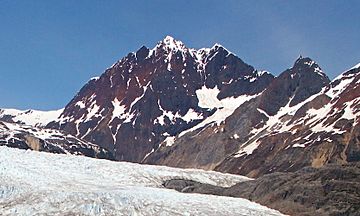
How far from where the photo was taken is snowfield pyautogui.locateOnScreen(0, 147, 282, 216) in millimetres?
56000

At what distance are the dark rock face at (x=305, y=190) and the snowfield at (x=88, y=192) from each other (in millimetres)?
2528

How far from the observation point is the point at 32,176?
6550cm

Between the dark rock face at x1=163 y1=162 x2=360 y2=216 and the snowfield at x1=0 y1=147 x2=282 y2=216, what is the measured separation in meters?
2.53

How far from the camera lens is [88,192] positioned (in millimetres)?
58812

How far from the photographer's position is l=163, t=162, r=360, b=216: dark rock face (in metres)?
60.6

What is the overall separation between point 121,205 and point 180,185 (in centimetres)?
2069

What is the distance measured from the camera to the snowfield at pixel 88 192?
56000 mm

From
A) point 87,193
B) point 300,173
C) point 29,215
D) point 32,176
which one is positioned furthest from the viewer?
point 300,173

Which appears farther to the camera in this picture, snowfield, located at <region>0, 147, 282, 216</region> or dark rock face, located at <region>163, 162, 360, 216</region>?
dark rock face, located at <region>163, 162, 360, 216</region>

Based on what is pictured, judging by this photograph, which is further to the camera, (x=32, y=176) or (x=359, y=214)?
(x=32, y=176)

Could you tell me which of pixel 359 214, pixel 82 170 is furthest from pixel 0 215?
pixel 359 214

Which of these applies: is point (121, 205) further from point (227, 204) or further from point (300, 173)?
point (300, 173)

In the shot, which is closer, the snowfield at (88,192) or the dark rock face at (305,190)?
the snowfield at (88,192)

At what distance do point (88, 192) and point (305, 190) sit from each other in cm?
2288
